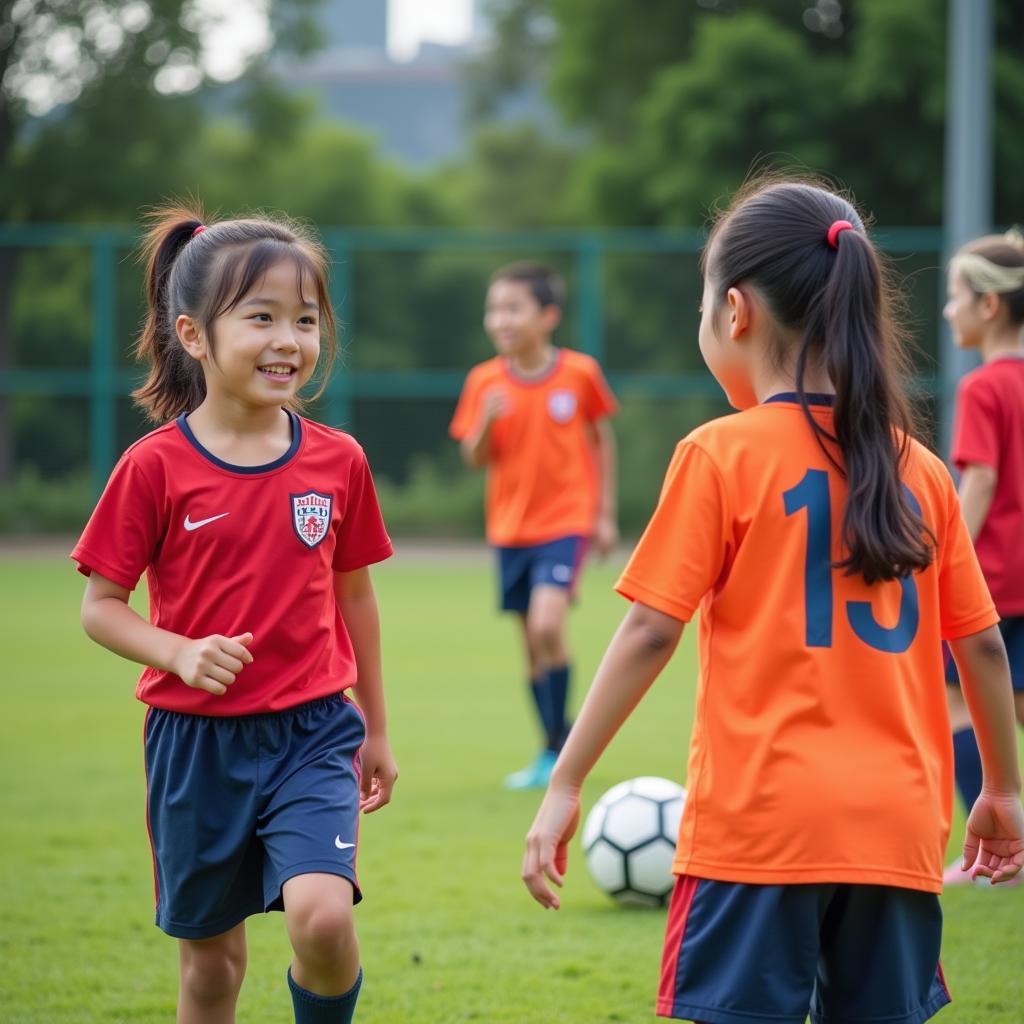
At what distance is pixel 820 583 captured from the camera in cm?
230

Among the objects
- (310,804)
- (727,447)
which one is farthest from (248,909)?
(727,447)

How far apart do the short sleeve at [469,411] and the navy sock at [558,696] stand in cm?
123

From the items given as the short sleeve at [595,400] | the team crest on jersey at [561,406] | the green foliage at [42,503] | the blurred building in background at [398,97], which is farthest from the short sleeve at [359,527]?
the blurred building in background at [398,97]

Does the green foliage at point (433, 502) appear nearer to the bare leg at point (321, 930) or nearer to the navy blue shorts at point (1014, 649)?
the navy blue shorts at point (1014, 649)

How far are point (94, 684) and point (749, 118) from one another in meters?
14.5

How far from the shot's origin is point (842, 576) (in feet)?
7.54

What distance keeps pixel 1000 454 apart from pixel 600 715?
270 cm

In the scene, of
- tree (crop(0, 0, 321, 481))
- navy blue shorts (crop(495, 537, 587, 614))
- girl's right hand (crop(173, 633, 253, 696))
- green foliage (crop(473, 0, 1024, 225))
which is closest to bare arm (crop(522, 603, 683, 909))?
girl's right hand (crop(173, 633, 253, 696))

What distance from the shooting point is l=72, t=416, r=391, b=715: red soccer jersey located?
284 cm

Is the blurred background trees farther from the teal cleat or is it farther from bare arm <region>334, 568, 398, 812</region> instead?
bare arm <region>334, 568, 398, 812</region>

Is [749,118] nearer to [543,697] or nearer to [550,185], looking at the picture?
[550,185]

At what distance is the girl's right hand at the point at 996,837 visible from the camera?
254cm

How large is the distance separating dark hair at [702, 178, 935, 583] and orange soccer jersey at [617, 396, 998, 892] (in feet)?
0.14

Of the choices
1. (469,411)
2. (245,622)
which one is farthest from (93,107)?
(245,622)
